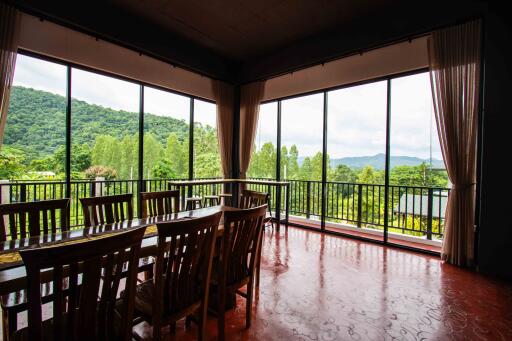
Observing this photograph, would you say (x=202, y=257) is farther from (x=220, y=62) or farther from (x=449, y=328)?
(x=220, y=62)

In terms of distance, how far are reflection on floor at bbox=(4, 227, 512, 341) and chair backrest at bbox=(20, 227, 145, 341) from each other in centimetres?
83

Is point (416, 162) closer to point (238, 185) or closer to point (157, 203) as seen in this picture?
point (238, 185)

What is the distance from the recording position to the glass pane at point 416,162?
3.55m

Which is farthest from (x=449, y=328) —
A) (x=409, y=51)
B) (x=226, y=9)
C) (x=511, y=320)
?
(x=226, y=9)

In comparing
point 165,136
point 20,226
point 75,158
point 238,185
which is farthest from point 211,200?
point 20,226

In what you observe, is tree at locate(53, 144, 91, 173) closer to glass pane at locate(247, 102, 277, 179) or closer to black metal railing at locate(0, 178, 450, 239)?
black metal railing at locate(0, 178, 450, 239)

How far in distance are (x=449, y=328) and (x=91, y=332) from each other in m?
2.32

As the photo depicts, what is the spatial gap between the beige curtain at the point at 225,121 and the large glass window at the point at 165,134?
67 cm

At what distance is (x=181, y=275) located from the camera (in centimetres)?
134

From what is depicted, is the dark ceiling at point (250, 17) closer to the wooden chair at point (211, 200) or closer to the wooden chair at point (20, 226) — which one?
the wooden chair at point (211, 200)

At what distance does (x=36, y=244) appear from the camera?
1463 millimetres

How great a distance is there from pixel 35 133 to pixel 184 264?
11.8 feet

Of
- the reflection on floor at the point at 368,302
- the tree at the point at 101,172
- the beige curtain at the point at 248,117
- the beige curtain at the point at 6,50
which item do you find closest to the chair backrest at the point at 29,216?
the reflection on floor at the point at 368,302

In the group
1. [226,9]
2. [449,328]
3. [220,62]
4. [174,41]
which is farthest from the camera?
[220,62]
